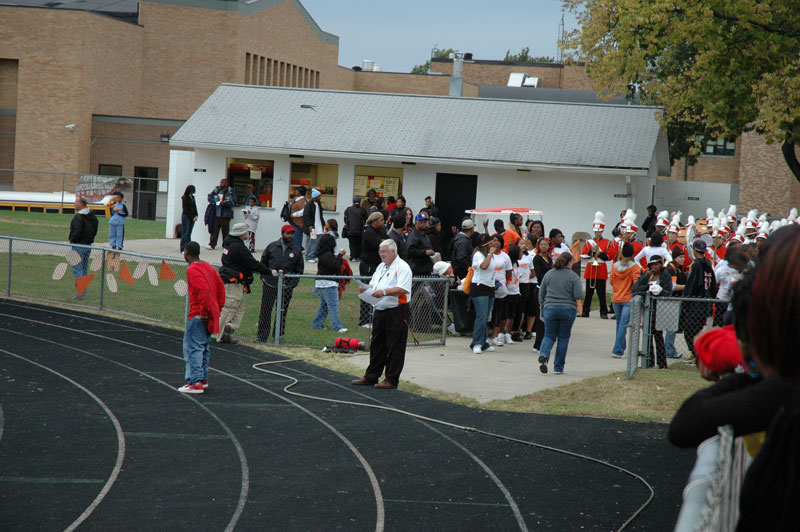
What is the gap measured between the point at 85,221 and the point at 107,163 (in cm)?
3075

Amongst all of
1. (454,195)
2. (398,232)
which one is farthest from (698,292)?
(454,195)

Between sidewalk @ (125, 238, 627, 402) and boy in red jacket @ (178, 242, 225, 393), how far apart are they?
113 inches

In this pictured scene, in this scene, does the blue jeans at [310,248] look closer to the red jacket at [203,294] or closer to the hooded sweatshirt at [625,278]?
the hooded sweatshirt at [625,278]

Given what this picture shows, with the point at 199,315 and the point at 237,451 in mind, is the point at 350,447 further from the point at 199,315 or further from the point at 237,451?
the point at 199,315

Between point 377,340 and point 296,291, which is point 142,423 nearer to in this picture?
point 377,340

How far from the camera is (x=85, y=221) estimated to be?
1855 cm

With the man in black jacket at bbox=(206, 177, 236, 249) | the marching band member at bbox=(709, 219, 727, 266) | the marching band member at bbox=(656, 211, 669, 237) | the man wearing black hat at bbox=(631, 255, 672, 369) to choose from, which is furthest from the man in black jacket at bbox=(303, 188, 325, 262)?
the man wearing black hat at bbox=(631, 255, 672, 369)

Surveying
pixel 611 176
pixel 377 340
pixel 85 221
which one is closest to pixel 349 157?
pixel 611 176

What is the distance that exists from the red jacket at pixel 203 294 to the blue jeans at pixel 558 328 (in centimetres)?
456

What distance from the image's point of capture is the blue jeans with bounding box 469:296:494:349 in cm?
1387

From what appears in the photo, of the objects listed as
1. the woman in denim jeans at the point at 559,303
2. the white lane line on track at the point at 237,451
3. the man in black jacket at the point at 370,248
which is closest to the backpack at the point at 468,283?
the woman in denim jeans at the point at 559,303

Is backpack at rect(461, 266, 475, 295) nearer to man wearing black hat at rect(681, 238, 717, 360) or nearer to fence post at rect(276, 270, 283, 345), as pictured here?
fence post at rect(276, 270, 283, 345)

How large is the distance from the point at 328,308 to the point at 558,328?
4.29 metres

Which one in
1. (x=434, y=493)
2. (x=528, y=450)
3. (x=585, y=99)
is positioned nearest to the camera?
(x=434, y=493)
